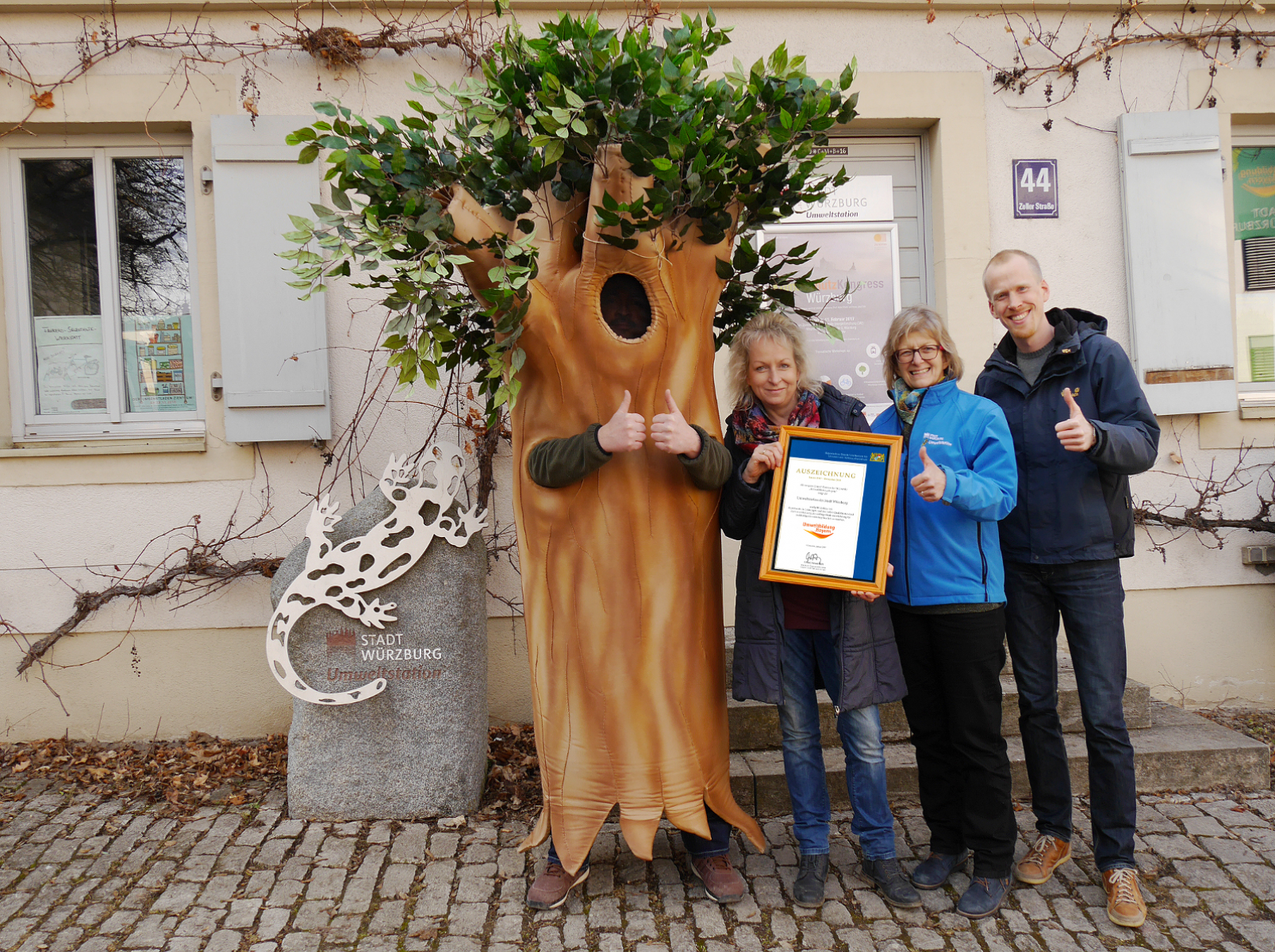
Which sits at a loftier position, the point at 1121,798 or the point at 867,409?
the point at 867,409

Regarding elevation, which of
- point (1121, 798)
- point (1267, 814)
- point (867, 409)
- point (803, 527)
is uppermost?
point (867, 409)

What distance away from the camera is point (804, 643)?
2.65 metres

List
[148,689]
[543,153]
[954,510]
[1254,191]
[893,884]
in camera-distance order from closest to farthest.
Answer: [543,153] → [954,510] → [893,884] → [148,689] → [1254,191]

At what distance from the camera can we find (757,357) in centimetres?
260

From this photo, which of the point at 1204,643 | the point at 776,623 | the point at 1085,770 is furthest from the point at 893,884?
the point at 1204,643

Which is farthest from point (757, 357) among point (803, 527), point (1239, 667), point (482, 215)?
point (1239, 667)

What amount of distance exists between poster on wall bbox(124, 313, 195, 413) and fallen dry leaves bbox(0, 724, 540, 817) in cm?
170

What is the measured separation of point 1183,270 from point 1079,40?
1.31m

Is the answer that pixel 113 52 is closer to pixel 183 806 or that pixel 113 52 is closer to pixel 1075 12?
pixel 183 806

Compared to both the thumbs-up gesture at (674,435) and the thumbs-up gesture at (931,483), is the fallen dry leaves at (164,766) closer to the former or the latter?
the thumbs-up gesture at (674,435)

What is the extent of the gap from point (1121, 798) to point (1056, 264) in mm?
2834

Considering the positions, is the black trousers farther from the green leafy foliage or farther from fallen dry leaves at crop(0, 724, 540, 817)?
fallen dry leaves at crop(0, 724, 540, 817)

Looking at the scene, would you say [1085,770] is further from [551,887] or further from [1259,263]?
[1259,263]

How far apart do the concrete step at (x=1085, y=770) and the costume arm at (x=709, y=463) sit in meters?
1.38
